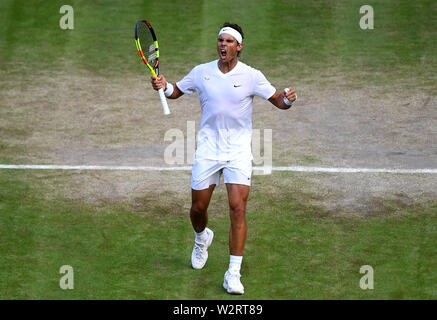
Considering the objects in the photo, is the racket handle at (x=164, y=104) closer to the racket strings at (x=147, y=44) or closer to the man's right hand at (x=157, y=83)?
the man's right hand at (x=157, y=83)

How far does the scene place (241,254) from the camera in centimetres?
939

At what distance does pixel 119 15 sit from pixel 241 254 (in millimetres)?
9338

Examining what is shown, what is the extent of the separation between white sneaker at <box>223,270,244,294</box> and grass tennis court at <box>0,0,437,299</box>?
8 cm

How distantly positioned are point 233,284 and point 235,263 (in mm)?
222

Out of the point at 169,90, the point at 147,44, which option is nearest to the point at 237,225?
the point at 169,90

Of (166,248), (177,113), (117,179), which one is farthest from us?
(177,113)

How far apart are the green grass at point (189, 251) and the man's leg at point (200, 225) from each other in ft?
0.46

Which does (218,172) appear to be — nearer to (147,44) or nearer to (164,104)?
(164,104)

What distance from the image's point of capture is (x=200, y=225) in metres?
9.80

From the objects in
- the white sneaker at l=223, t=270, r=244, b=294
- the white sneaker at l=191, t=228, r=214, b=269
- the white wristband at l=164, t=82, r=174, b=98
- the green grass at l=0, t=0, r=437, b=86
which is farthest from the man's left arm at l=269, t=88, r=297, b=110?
the green grass at l=0, t=0, r=437, b=86

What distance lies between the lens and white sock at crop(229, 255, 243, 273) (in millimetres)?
9289

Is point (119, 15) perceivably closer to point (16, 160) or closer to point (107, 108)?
point (107, 108)

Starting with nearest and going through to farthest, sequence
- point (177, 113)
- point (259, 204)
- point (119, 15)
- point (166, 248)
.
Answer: point (166, 248)
point (259, 204)
point (177, 113)
point (119, 15)

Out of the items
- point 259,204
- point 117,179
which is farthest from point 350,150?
point 117,179
